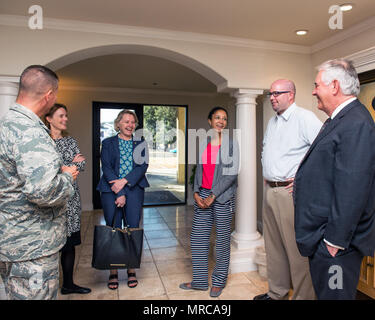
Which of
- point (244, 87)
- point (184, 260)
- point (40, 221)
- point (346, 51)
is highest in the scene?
point (346, 51)

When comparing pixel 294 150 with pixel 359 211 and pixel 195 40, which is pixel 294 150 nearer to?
pixel 359 211

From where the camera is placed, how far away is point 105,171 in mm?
2592

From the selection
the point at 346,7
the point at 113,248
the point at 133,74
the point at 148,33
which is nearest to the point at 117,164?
the point at 113,248

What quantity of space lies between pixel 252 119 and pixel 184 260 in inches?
68.8

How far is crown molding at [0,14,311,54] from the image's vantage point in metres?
2.51

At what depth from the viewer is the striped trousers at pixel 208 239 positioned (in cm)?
251

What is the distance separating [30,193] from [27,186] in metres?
0.03

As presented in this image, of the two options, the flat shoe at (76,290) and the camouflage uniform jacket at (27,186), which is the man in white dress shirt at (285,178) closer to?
the camouflage uniform jacket at (27,186)

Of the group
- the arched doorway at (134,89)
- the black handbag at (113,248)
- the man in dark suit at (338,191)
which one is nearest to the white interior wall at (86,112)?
the arched doorway at (134,89)

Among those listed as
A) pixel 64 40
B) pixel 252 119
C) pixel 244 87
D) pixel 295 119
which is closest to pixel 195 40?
pixel 244 87

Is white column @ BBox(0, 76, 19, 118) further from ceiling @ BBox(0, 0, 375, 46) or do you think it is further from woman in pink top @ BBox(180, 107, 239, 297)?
woman in pink top @ BBox(180, 107, 239, 297)

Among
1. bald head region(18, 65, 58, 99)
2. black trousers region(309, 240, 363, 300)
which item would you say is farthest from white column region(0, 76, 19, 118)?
black trousers region(309, 240, 363, 300)

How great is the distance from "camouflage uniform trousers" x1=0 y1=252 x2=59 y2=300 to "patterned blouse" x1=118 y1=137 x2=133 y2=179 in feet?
4.43

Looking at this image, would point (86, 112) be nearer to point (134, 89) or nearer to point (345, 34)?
point (134, 89)
